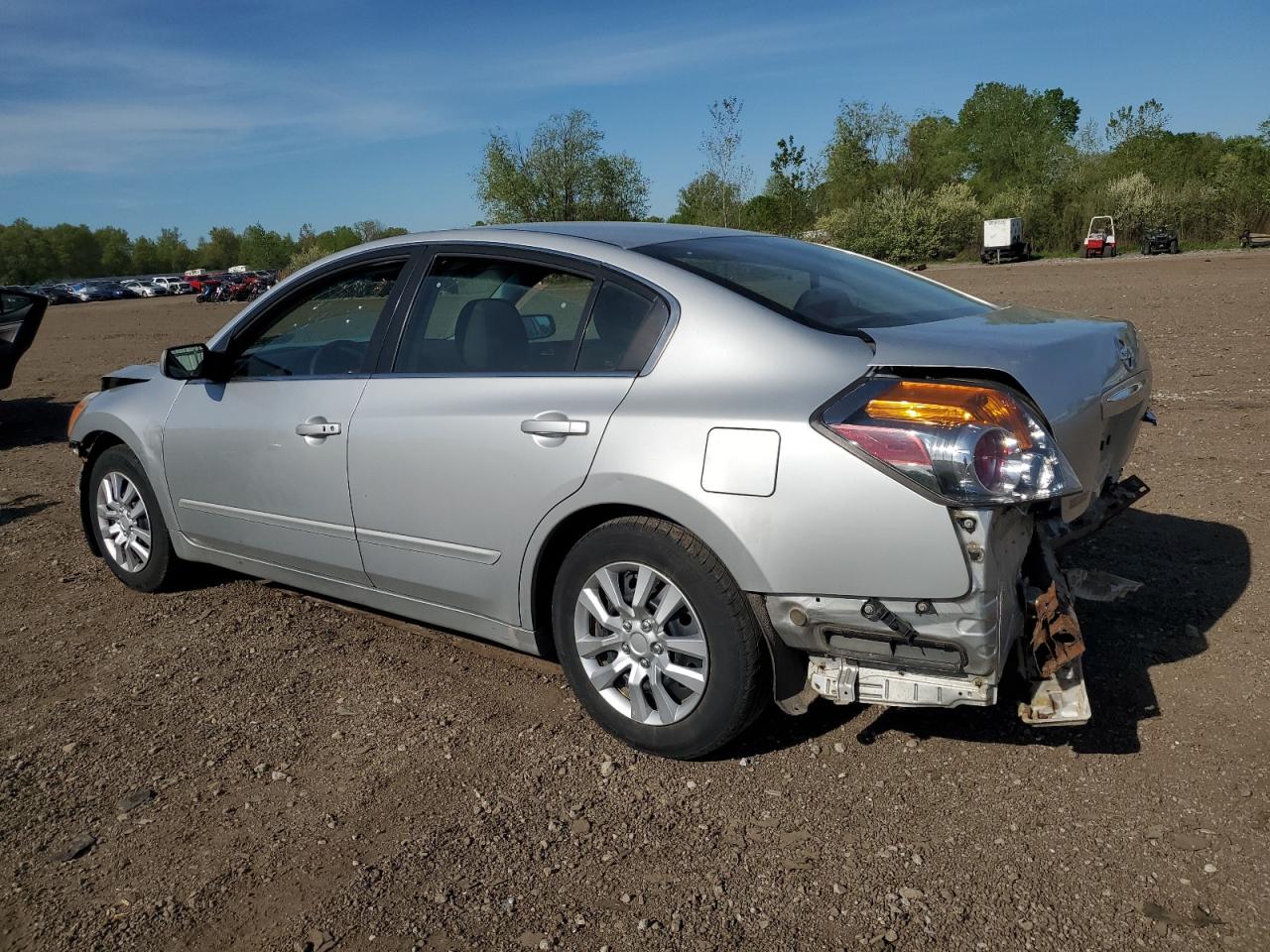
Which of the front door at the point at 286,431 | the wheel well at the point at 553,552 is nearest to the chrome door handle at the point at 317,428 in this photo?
the front door at the point at 286,431

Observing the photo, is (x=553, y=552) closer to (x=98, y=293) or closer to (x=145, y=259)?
(x=98, y=293)

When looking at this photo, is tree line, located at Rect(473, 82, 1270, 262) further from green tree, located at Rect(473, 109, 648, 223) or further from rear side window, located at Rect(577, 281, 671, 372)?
rear side window, located at Rect(577, 281, 671, 372)

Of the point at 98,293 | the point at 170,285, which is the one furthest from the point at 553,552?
the point at 170,285

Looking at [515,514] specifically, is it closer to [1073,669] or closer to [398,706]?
[398,706]

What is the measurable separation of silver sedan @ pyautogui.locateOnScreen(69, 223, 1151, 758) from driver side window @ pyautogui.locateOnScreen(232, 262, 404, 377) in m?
0.01

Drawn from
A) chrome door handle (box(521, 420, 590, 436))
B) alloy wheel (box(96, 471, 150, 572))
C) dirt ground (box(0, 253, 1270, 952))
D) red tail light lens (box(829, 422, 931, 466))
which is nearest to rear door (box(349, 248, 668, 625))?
chrome door handle (box(521, 420, 590, 436))

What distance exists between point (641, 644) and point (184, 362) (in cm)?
277

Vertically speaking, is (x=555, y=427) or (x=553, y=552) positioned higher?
(x=555, y=427)

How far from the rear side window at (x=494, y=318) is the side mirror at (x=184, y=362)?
125cm

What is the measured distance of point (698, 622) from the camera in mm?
3127

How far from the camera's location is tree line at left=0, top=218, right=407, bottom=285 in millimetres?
144625

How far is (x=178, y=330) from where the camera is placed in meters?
30.9

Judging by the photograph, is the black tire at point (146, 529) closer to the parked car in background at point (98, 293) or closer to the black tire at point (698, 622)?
the black tire at point (698, 622)

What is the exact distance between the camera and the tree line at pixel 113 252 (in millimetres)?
144625
